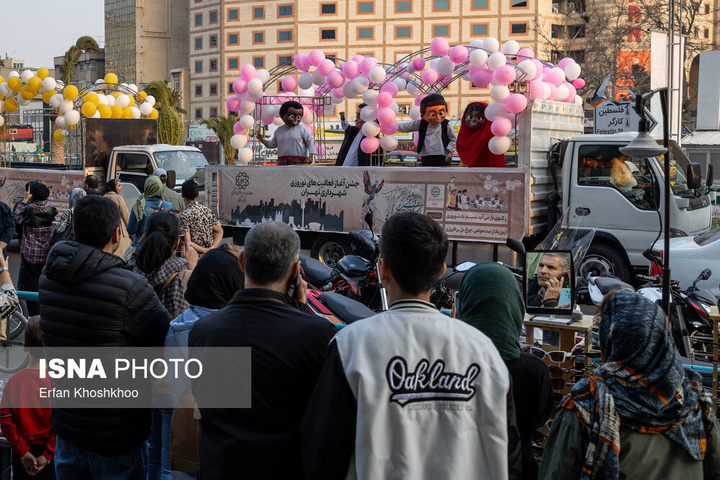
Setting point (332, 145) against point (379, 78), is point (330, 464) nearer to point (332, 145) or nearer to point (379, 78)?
point (379, 78)

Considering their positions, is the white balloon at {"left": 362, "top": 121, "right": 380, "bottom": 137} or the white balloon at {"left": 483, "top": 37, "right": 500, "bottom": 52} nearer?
the white balloon at {"left": 483, "top": 37, "right": 500, "bottom": 52}

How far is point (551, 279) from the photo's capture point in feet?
15.0

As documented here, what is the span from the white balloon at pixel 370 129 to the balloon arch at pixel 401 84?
0.05 feet

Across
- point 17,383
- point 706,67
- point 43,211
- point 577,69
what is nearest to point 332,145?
point 706,67

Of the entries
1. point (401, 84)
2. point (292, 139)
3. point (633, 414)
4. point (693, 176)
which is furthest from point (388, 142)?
point (633, 414)

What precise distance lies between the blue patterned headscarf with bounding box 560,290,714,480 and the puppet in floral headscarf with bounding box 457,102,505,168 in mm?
9235

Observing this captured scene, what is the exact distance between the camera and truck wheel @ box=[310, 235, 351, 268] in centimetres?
1276

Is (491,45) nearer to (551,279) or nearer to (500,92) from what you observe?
(500,92)

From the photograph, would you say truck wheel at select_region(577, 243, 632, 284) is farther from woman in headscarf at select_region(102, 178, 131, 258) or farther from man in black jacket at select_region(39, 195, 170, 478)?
man in black jacket at select_region(39, 195, 170, 478)

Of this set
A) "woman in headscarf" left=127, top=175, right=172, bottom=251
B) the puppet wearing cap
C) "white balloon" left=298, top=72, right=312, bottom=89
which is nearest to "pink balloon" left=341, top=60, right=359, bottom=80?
"white balloon" left=298, top=72, right=312, bottom=89

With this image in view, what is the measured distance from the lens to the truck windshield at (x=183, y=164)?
52.6 ft

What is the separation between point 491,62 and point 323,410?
377 inches

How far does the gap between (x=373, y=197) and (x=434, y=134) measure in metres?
1.46

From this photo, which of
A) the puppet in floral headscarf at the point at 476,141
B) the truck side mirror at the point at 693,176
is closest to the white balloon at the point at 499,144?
the puppet in floral headscarf at the point at 476,141
